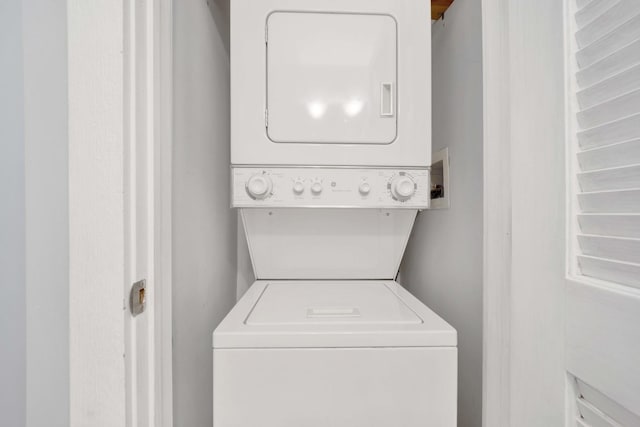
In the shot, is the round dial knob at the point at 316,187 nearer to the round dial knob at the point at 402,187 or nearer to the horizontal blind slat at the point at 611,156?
the round dial knob at the point at 402,187

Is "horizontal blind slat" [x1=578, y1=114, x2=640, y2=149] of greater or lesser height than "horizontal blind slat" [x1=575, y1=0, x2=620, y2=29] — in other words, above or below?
below

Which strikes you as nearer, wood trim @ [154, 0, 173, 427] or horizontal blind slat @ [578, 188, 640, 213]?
horizontal blind slat @ [578, 188, 640, 213]

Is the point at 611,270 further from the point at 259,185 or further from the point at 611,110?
the point at 259,185

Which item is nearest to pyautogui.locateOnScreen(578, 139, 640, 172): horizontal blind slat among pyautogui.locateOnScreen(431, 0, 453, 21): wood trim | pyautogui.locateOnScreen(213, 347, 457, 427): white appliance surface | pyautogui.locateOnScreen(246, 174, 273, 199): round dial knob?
pyautogui.locateOnScreen(213, 347, 457, 427): white appliance surface

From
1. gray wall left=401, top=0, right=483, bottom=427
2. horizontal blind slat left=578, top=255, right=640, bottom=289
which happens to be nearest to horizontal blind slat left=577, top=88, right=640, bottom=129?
horizontal blind slat left=578, top=255, right=640, bottom=289

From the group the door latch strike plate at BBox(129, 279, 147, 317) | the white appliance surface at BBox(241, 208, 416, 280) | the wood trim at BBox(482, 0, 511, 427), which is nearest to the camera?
the door latch strike plate at BBox(129, 279, 147, 317)

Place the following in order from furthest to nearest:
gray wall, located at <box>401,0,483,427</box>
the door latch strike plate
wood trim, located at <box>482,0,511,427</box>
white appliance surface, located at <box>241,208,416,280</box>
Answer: white appliance surface, located at <box>241,208,416,280</box>
gray wall, located at <box>401,0,483,427</box>
wood trim, located at <box>482,0,511,427</box>
the door latch strike plate

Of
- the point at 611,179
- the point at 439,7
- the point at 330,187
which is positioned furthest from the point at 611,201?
the point at 439,7

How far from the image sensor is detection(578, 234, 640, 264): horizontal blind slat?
0.52 metres

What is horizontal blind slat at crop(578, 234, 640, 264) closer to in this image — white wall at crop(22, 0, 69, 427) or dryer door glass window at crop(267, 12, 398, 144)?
dryer door glass window at crop(267, 12, 398, 144)

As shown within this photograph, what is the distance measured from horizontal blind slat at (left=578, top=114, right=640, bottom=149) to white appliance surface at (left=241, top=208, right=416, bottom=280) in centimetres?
78

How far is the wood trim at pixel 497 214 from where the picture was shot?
79 centimetres

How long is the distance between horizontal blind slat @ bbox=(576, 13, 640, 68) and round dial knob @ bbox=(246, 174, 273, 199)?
949 millimetres

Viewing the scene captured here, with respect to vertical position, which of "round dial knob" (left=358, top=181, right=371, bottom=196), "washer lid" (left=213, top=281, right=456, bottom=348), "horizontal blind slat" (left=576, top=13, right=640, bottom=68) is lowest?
"washer lid" (left=213, top=281, right=456, bottom=348)
